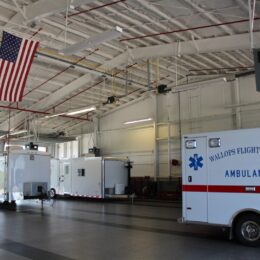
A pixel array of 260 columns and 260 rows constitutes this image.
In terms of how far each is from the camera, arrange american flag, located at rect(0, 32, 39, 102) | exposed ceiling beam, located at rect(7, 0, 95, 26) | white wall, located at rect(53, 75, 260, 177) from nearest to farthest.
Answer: american flag, located at rect(0, 32, 39, 102) < exposed ceiling beam, located at rect(7, 0, 95, 26) < white wall, located at rect(53, 75, 260, 177)

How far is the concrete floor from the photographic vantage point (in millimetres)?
7852

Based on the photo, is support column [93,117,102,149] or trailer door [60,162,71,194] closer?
trailer door [60,162,71,194]

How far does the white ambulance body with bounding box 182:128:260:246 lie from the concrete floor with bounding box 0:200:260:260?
0.59m

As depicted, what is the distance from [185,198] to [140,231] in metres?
1.96

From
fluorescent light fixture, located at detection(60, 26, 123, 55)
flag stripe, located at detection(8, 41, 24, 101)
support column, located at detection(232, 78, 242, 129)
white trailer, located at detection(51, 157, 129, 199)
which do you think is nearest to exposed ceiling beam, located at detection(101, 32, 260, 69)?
fluorescent light fixture, located at detection(60, 26, 123, 55)

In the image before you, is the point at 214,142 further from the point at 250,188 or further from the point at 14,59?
the point at 14,59

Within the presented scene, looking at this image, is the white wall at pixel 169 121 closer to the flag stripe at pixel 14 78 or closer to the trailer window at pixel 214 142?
the trailer window at pixel 214 142

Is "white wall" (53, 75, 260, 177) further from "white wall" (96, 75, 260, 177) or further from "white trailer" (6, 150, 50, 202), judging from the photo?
"white trailer" (6, 150, 50, 202)

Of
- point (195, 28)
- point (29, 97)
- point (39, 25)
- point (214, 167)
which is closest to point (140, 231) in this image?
point (214, 167)

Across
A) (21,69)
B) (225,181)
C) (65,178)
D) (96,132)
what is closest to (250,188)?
(225,181)

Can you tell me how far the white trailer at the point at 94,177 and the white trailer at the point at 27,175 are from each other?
3.63 meters

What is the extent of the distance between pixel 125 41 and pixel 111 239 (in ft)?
32.0

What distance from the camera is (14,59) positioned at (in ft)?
34.5

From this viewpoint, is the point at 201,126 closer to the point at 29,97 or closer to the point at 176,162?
the point at 176,162
